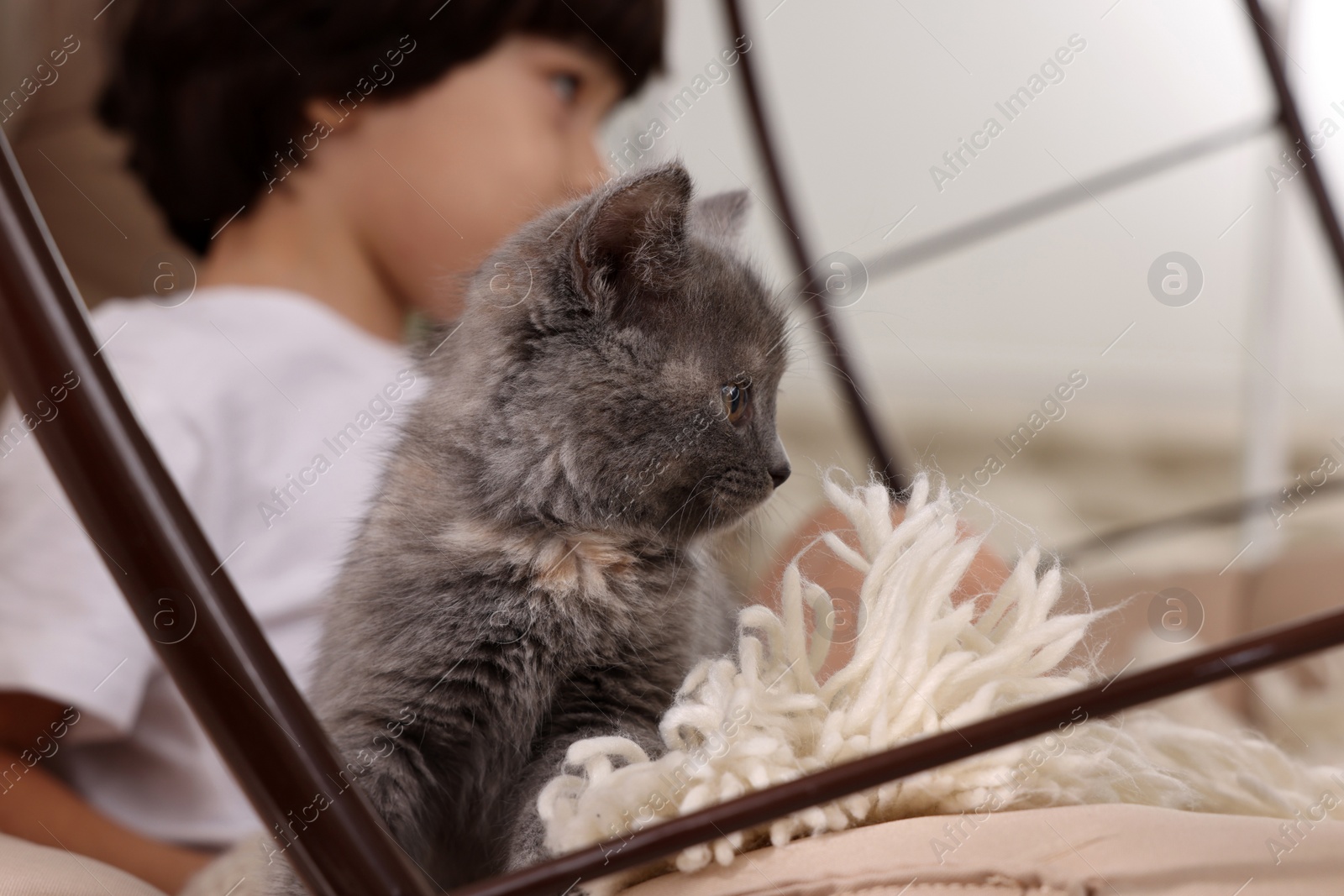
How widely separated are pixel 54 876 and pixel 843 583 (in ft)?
1.72

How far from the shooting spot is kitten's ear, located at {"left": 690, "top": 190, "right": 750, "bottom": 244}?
2.42ft

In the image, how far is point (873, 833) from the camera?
44cm

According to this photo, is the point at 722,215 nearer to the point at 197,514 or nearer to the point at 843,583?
the point at 843,583

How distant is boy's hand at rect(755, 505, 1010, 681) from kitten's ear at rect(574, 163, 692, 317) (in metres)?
0.20

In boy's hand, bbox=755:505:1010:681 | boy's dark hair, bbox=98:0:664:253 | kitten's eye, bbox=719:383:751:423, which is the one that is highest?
boy's dark hair, bbox=98:0:664:253

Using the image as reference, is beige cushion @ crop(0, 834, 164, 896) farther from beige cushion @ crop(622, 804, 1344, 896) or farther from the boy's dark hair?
Result: the boy's dark hair

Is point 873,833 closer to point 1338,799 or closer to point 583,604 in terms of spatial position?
point 583,604

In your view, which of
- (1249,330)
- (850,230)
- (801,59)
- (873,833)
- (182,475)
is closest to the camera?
(873,833)

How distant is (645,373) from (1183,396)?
7.69 feet

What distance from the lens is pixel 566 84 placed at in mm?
1398

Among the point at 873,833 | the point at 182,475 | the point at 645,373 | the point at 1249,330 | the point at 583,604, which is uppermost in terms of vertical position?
the point at 1249,330

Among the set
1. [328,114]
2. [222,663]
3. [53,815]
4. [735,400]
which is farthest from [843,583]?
[328,114]

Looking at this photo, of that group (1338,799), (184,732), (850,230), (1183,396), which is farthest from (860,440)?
(1183,396)

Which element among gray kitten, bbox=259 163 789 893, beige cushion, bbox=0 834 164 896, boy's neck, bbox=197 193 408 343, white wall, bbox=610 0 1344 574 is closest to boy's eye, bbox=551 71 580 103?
white wall, bbox=610 0 1344 574
